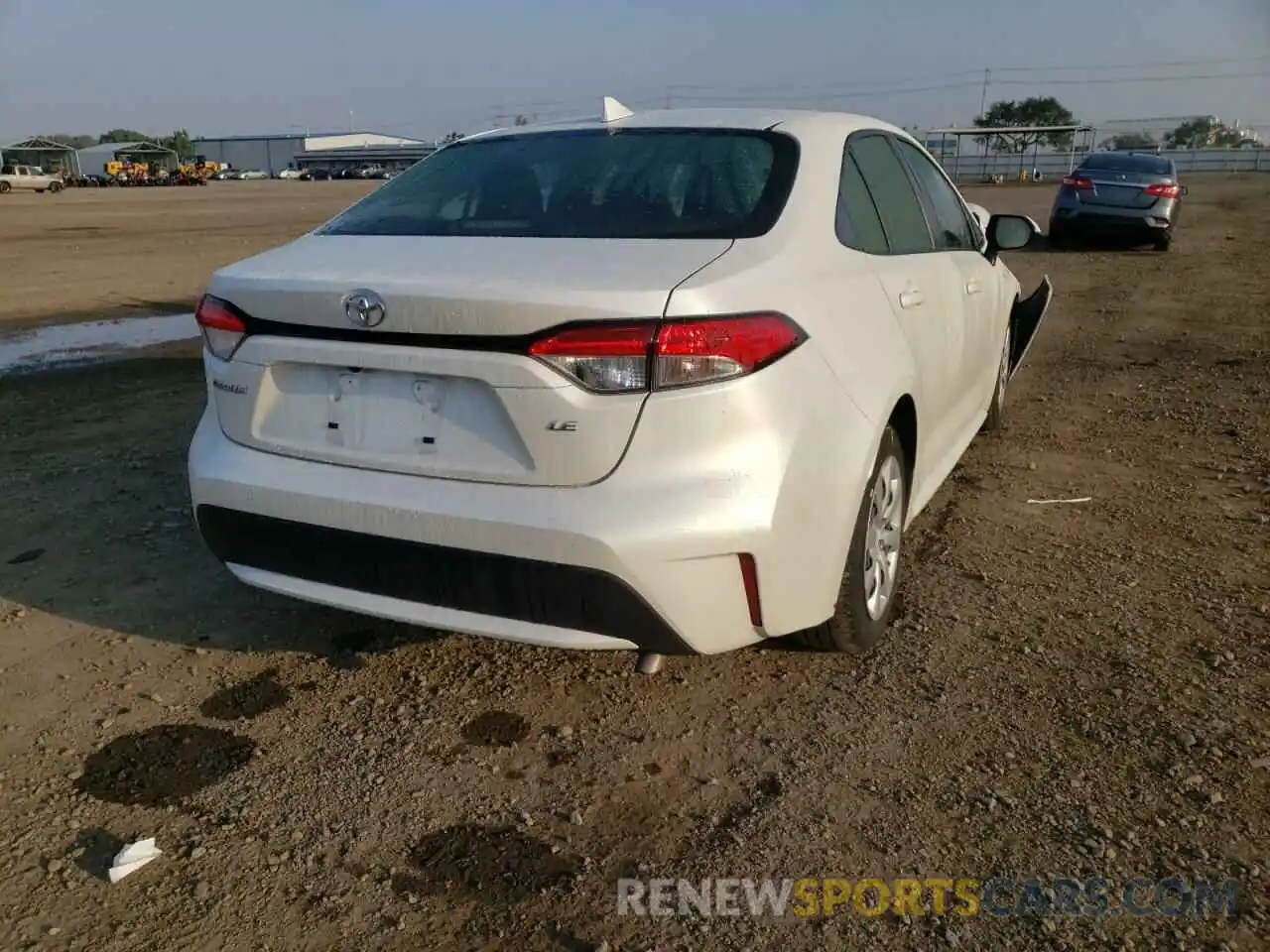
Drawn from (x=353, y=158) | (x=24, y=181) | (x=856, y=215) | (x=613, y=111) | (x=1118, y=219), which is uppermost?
(x=613, y=111)

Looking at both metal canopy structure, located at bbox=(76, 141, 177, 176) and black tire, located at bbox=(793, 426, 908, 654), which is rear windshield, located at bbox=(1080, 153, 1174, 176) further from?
metal canopy structure, located at bbox=(76, 141, 177, 176)

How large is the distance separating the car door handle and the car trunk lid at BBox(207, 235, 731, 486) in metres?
0.86

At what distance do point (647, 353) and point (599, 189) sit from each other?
91cm

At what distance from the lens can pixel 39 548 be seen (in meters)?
4.05

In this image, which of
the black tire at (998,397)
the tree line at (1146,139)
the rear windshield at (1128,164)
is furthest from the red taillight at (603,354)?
the tree line at (1146,139)

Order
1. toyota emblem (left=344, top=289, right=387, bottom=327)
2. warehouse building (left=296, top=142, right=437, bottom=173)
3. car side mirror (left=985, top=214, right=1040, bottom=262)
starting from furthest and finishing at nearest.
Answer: warehouse building (left=296, top=142, right=437, bottom=173), car side mirror (left=985, top=214, right=1040, bottom=262), toyota emblem (left=344, top=289, right=387, bottom=327)

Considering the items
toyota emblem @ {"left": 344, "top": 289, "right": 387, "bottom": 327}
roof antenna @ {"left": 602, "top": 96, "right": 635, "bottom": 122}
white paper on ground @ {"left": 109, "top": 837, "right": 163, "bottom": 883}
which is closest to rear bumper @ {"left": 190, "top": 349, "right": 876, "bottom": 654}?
toyota emblem @ {"left": 344, "top": 289, "right": 387, "bottom": 327}

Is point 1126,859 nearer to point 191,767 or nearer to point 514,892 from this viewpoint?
point 514,892

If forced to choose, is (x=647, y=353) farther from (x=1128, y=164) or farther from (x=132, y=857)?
(x=1128, y=164)

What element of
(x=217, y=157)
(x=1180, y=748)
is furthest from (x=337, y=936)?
(x=217, y=157)

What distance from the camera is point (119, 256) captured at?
1623 cm

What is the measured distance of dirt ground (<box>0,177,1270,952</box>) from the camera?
2.20 meters

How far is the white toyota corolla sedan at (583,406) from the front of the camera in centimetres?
237

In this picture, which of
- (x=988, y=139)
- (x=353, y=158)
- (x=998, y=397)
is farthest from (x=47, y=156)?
(x=998, y=397)
